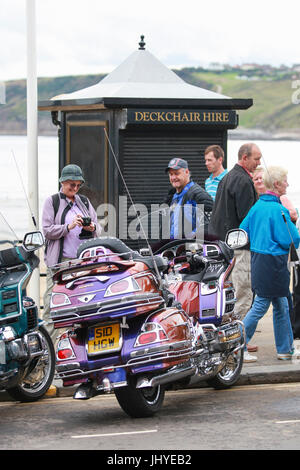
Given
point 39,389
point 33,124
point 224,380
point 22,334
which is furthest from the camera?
point 33,124

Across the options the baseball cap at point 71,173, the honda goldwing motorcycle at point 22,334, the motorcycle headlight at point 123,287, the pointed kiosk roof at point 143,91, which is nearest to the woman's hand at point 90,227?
the baseball cap at point 71,173

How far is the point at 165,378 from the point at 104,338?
49 centimetres

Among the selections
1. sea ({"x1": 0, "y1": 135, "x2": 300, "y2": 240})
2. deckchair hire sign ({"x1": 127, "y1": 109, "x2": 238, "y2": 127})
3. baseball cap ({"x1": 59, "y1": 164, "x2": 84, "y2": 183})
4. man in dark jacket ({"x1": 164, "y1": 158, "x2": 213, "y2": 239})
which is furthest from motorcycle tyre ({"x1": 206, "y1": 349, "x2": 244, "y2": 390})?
deckchair hire sign ({"x1": 127, "y1": 109, "x2": 238, "y2": 127})

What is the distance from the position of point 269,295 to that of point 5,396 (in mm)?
2425

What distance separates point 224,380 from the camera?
897cm

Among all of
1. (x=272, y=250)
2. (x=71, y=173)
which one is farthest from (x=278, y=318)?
(x=71, y=173)

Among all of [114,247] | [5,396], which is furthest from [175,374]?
[5,396]

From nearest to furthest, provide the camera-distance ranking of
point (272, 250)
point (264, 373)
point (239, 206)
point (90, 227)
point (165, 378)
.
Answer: point (165, 378), point (264, 373), point (272, 250), point (90, 227), point (239, 206)

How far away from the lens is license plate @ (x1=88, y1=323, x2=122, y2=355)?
299 inches

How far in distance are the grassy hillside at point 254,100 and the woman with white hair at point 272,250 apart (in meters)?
1.62

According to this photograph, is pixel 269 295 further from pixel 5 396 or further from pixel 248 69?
pixel 248 69

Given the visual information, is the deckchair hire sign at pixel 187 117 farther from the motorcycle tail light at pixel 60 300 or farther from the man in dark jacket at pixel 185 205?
the motorcycle tail light at pixel 60 300

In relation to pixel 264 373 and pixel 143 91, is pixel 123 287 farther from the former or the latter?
pixel 143 91

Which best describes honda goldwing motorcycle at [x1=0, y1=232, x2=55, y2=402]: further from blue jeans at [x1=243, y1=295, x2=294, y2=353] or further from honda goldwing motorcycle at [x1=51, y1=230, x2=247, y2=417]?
blue jeans at [x1=243, y1=295, x2=294, y2=353]
